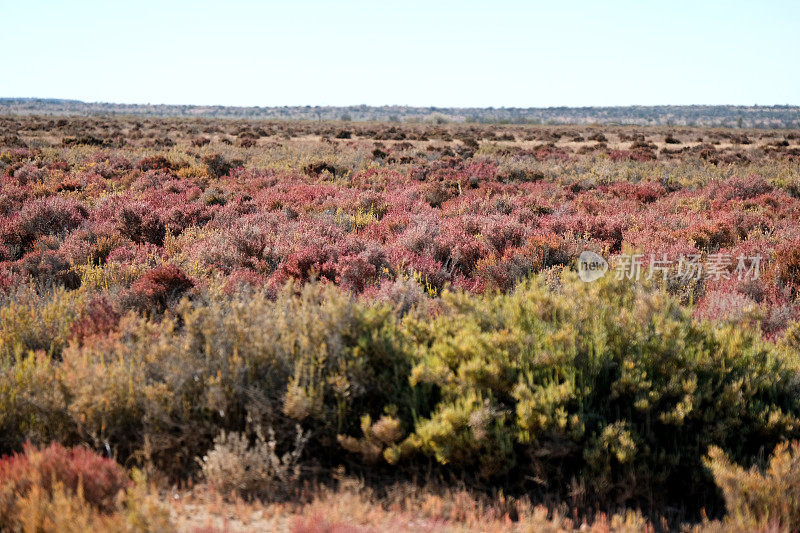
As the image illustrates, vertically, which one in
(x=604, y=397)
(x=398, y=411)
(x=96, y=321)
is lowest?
(x=398, y=411)

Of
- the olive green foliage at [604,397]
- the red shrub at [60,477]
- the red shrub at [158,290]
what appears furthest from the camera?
the red shrub at [158,290]

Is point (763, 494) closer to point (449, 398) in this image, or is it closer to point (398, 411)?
point (449, 398)

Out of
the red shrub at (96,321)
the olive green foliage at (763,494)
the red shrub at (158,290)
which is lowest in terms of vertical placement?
the olive green foliage at (763,494)

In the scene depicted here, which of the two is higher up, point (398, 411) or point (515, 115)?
point (515, 115)

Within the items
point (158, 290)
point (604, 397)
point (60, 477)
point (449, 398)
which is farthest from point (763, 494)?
point (158, 290)

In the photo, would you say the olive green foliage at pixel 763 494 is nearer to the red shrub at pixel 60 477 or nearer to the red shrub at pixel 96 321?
the red shrub at pixel 60 477

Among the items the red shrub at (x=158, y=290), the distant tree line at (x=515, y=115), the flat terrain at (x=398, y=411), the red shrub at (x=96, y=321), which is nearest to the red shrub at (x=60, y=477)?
the flat terrain at (x=398, y=411)

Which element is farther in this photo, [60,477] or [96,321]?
Answer: [96,321]

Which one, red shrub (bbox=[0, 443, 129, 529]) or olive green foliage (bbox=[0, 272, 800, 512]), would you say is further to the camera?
olive green foliage (bbox=[0, 272, 800, 512])

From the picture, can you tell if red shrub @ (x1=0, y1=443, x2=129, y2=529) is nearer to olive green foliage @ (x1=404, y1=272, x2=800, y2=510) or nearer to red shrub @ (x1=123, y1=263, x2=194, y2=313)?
olive green foliage @ (x1=404, y1=272, x2=800, y2=510)

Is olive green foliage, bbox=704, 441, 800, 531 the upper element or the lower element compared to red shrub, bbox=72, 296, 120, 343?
lower

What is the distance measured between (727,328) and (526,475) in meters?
1.97

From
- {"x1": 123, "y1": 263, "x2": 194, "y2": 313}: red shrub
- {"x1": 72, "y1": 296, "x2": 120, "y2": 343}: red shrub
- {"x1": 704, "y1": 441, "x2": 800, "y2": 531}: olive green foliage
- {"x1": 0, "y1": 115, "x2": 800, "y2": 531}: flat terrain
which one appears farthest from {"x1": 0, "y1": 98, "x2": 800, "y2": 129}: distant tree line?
{"x1": 704, "y1": 441, "x2": 800, "y2": 531}: olive green foliage

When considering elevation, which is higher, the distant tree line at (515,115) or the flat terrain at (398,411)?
the distant tree line at (515,115)
